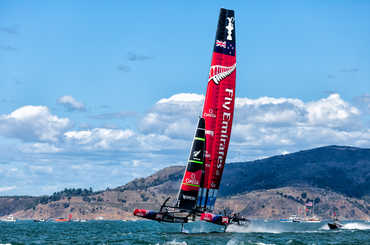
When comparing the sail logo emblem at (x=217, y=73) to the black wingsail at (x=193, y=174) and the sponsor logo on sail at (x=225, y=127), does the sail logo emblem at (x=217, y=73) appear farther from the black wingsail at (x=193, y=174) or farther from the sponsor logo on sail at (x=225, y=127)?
the black wingsail at (x=193, y=174)

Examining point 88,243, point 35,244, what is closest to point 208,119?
point 88,243

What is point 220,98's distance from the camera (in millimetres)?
90250

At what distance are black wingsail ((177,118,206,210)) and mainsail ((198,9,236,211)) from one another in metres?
2.76

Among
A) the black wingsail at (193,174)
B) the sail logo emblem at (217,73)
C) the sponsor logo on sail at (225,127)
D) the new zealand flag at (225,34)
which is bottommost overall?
the black wingsail at (193,174)

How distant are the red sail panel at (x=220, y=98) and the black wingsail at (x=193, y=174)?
276 cm

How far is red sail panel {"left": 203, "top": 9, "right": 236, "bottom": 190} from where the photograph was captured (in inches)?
3529

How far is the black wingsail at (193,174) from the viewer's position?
87.5 m

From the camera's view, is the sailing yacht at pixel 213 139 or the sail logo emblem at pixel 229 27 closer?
the sailing yacht at pixel 213 139

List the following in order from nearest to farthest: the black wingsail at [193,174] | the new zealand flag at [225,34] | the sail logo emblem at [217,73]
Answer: the black wingsail at [193,174] < the sail logo emblem at [217,73] < the new zealand flag at [225,34]

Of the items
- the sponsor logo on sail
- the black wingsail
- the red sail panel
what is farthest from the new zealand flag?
the black wingsail

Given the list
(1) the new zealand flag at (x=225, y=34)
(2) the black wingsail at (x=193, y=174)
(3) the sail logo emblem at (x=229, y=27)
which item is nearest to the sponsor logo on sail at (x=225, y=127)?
(2) the black wingsail at (x=193, y=174)

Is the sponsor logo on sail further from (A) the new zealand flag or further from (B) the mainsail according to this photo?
(A) the new zealand flag

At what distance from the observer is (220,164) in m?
92.6

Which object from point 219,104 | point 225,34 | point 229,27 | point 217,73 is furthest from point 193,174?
point 229,27
